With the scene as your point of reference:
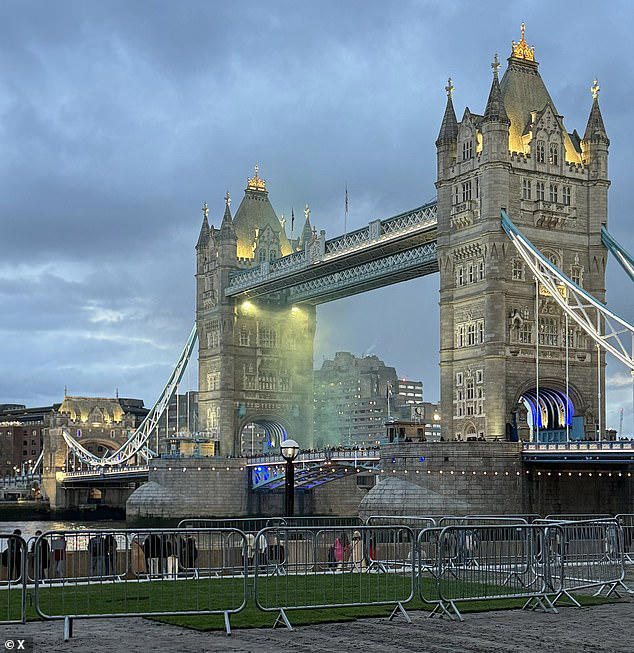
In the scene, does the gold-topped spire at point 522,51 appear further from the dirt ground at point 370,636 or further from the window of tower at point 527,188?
the dirt ground at point 370,636

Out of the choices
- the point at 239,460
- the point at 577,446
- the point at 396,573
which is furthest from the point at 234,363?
the point at 396,573

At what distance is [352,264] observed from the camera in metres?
98.9

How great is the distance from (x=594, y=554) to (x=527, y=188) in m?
53.4

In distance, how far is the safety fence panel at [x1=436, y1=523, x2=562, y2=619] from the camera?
23719 mm

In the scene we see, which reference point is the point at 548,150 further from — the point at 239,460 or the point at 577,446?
the point at 239,460

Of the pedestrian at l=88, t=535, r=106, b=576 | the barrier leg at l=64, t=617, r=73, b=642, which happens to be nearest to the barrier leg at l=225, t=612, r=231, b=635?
the barrier leg at l=64, t=617, r=73, b=642

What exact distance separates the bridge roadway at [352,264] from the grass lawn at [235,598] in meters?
59.8

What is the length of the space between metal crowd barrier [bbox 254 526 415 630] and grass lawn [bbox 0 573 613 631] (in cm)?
4

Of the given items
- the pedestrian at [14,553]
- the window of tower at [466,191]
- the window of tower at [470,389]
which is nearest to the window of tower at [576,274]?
the window of tower at [466,191]

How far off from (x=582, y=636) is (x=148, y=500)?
8514cm

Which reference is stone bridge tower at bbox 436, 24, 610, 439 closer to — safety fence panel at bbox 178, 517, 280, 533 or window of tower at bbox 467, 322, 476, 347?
window of tower at bbox 467, 322, 476, 347

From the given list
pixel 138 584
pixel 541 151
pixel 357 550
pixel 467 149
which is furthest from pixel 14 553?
pixel 541 151

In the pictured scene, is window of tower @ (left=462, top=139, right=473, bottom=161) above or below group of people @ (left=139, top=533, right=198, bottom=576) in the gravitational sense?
above

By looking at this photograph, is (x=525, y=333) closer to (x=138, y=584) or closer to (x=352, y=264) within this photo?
(x=352, y=264)
